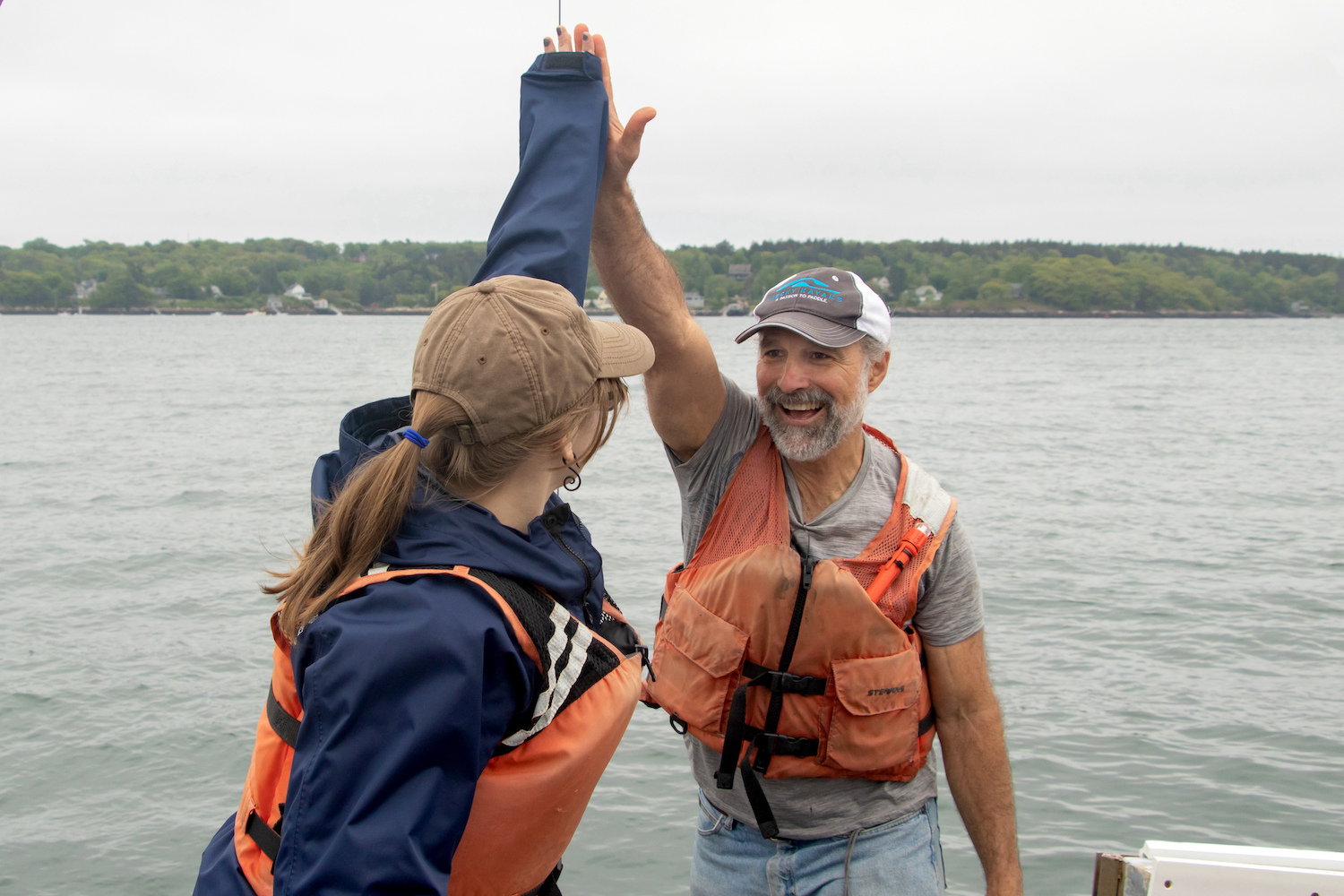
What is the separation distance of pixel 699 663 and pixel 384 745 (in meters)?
1.47

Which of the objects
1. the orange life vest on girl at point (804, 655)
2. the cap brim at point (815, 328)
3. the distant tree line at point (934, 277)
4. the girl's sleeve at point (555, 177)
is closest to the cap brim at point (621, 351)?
the girl's sleeve at point (555, 177)

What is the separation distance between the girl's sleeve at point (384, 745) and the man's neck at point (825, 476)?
155 centimetres

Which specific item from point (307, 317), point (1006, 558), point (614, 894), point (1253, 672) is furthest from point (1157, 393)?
point (307, 317)

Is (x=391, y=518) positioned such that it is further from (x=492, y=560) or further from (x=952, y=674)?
(x=952, y=674)

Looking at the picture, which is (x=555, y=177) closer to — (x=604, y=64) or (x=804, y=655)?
(x=604, y=64)

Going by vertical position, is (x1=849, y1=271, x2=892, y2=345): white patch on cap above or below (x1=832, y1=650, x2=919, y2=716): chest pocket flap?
above

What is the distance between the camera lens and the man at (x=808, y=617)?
272 cm

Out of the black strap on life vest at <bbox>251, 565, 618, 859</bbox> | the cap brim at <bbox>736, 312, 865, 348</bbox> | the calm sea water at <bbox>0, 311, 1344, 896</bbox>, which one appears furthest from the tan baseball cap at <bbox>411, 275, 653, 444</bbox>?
the calm sea water at <bbox>0, 311, 1344, 896</bbox>

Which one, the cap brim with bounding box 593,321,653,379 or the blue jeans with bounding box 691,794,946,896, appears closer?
the cap brim with bounding box 593,321,653,379

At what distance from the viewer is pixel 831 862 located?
8.87 feet

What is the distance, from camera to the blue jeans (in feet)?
8.82

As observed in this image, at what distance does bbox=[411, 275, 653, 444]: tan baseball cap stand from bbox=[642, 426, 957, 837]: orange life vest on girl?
1111 millimetres

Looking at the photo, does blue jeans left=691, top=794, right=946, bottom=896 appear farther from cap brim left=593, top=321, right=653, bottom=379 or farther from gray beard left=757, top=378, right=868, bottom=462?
cap brim left=593, top=321, right=653, bottom=379

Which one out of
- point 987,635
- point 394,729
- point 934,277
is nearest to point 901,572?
point 394,729
